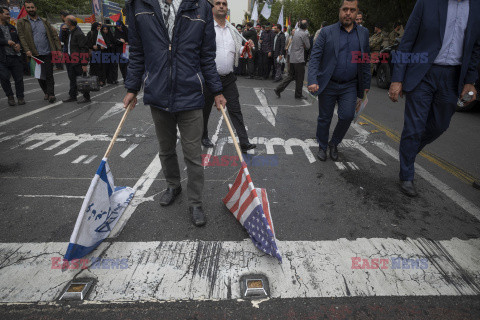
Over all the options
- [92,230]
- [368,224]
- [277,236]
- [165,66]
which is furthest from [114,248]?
[368,224]

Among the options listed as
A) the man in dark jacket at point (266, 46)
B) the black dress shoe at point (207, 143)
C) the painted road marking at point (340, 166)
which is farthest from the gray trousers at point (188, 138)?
the man in dark jacket at point (266, 46)

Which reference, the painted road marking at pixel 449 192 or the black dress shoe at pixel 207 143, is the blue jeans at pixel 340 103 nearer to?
the painted road marking at pixel 449 192

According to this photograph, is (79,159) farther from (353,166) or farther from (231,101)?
(353,166)

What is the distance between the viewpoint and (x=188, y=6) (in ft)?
7.99

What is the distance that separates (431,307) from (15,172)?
461 cm

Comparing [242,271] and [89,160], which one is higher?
[89,160]

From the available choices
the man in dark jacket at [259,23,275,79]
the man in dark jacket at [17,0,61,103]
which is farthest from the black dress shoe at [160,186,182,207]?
the man in dark jacket at [259,23,275,79]

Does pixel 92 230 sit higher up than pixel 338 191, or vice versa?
pixel 92 230

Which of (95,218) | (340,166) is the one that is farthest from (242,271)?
(340,166)

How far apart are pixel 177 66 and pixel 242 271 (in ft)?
5.67

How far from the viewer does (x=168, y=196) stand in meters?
3.20

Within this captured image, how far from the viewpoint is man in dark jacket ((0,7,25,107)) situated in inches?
283

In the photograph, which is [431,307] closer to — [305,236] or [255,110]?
[305,236]

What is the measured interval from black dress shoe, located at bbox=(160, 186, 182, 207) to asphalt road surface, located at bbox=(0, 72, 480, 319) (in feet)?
0.27
